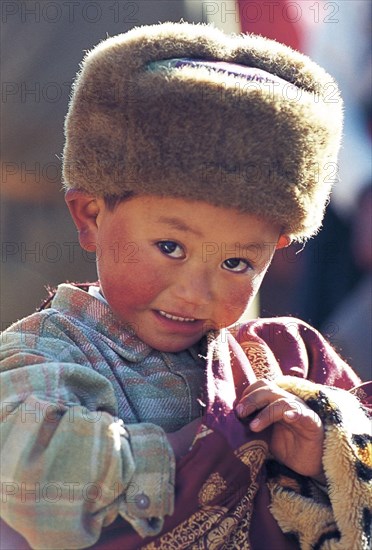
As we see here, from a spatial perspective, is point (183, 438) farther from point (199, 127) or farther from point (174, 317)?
point (199, 127)

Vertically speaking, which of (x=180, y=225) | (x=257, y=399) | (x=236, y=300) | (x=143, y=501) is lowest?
(x=143, y=501)

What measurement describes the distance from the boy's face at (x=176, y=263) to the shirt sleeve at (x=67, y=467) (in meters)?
0.19

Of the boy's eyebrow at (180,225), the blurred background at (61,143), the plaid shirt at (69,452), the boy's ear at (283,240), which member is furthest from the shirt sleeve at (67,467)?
the blurred background at (61,143)

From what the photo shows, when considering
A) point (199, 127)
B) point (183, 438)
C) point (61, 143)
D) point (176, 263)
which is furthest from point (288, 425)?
point (61, 143)

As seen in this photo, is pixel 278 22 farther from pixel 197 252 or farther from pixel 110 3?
pixel 197 252

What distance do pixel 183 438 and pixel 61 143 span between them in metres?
1.11

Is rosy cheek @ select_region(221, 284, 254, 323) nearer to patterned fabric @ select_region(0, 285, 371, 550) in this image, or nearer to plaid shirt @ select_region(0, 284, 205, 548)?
patterned fabric @ select_region(0, 285, 371, 550)

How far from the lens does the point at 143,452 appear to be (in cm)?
122

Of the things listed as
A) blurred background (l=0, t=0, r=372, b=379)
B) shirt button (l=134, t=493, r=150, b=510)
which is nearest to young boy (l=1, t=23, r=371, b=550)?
shirt button (l=134, t=493, r=150, b=510)

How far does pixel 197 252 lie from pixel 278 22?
1105mm

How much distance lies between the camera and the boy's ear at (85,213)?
1.43 m

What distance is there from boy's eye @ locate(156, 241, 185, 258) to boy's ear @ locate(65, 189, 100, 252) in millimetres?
149

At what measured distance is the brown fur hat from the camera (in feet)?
4.24

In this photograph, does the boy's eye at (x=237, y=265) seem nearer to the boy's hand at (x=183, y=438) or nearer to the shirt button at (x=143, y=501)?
the boy's hand at (x=183, y=438)
